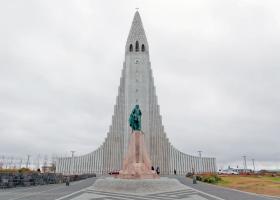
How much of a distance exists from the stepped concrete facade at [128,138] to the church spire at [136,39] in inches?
63.5

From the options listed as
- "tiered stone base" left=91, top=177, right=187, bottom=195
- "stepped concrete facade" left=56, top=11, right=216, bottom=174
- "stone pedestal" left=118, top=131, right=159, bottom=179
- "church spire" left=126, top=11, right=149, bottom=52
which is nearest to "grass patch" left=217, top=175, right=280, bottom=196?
"tiered stone base" left=91, top=177, right=187, bottom=195

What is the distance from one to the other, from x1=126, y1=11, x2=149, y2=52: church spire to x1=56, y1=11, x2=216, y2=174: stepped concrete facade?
1613 millimetres

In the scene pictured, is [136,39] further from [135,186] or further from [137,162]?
[135,186]

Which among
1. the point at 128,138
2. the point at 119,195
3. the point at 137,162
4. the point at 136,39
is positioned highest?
the point at 136,39

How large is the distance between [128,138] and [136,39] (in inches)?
980

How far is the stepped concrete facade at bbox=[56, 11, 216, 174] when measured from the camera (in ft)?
213

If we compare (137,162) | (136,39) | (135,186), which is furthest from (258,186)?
(136,39)

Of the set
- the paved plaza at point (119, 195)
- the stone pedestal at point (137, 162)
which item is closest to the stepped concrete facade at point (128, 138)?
the stone pedestal at point (137, 162)

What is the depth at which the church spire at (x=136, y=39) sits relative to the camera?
70.4m

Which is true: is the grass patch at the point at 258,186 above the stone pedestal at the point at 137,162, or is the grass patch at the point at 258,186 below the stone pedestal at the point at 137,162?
below

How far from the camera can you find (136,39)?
2793 inches

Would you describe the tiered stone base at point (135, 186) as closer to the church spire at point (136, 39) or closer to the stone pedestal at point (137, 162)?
the stone pedestal at point (137, 162)

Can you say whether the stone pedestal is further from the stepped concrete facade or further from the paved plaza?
the stepped concrete facade

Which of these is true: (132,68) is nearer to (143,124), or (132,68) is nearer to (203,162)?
(143,124)
